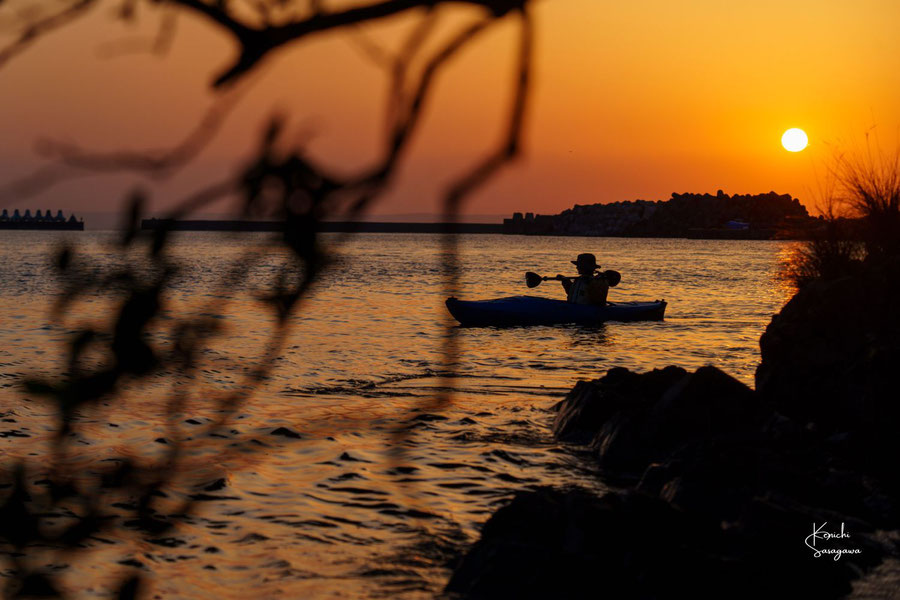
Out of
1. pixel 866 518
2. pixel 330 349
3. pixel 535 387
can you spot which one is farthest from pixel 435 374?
pixel 866 518

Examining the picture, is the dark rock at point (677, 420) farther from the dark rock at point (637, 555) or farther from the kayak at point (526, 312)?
the kayak at point (526, 312)

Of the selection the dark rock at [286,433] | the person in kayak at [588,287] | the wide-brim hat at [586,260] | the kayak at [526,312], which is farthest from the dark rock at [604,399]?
the person in kayak at [588,287]

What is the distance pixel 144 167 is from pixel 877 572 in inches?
345

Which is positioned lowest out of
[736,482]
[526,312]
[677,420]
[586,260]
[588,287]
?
[526,312]

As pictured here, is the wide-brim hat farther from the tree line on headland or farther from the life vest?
the tree line on headland

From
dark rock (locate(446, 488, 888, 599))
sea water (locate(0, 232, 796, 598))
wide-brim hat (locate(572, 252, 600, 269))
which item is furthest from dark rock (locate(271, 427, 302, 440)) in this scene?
wide-brim hat (locate(572, 252, 600, 269))

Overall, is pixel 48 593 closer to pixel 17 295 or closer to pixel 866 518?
pixel 866 518

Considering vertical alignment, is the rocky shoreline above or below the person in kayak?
below

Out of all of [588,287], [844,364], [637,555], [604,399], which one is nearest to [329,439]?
[604,399]

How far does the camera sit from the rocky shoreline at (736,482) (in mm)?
7730

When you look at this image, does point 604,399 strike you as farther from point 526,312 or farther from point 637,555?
point 526,312

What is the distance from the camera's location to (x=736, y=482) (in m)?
→ 10.4

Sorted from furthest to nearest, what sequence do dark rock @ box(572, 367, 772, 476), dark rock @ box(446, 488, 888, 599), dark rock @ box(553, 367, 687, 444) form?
dark rock @ box(553, 367, 687, 444)
dark rock @ box(572, 367, 772, 476)
dark rock @ box(446, 488, 888, 599)

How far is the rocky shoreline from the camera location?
25.4ft
